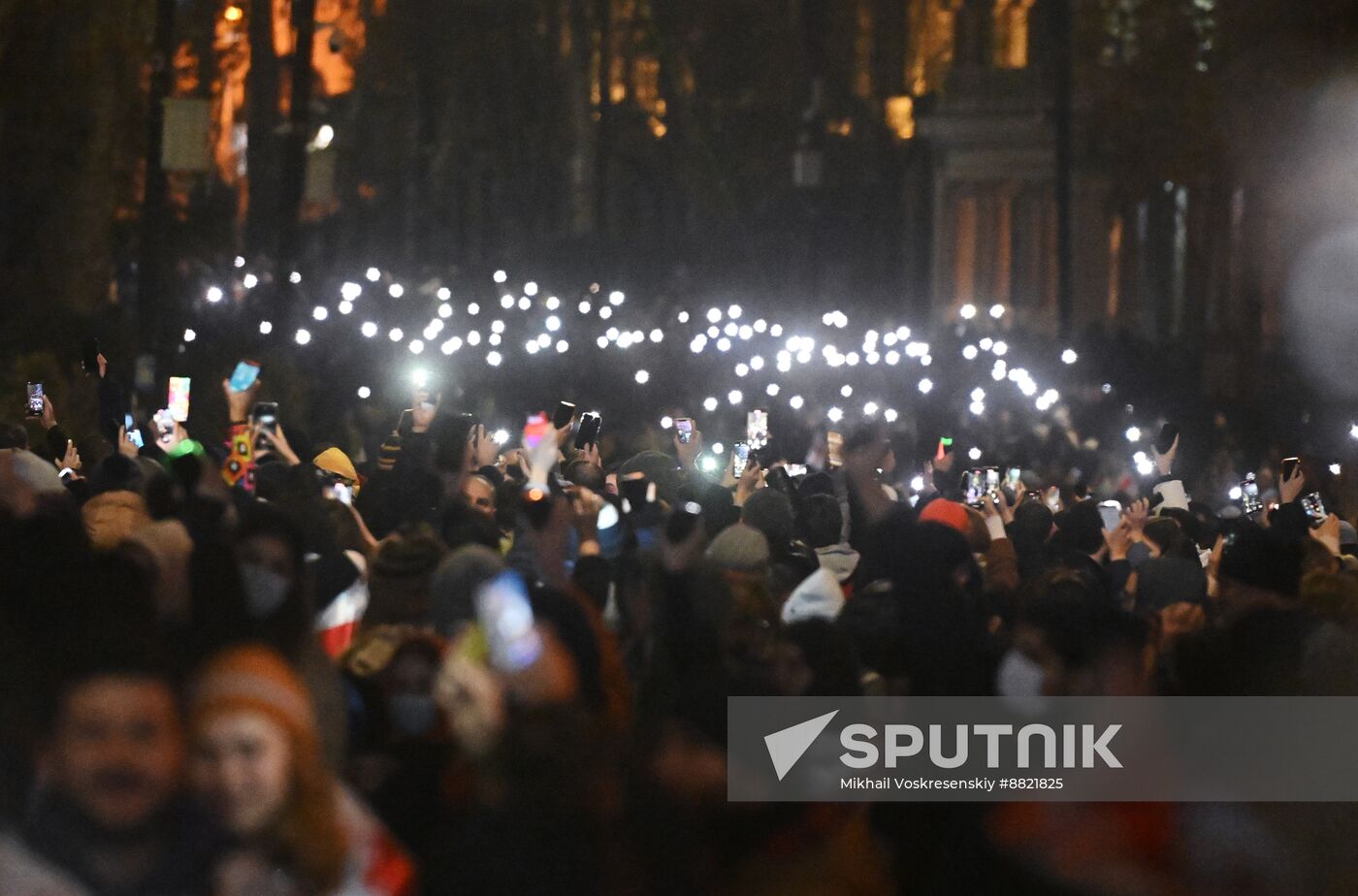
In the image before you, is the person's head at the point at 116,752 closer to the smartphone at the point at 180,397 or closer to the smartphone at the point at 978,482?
the smartphone at the point at 180,397

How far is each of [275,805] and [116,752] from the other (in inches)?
14.5

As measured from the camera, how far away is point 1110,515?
11359mm

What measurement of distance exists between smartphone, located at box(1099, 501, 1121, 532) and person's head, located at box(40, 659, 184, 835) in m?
6.83

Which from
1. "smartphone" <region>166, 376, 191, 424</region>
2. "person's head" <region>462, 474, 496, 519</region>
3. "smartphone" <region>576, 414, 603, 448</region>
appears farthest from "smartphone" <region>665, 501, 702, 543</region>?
"smartphone" <region>576, 414, 603, 448</region>

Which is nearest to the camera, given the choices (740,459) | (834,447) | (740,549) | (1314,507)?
(740,549)

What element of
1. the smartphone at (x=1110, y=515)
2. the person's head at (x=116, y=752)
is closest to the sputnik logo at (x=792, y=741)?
the person's head at (x=116, y=752)

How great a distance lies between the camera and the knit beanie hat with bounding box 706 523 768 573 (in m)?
8.46

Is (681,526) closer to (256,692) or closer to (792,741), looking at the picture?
(792,741)

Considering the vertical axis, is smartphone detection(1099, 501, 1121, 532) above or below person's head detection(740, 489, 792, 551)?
below

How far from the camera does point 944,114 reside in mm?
51312

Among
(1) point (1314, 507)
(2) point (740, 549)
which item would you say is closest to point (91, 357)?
(2) point (740, 549)

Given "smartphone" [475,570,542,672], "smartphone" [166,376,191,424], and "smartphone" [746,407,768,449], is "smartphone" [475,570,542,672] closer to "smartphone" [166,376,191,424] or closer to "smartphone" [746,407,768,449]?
"smartphone" [166,376,191,424]

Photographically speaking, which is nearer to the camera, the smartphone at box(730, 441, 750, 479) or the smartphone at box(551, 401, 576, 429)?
the smartphone at box(551, 401, 576, 429)

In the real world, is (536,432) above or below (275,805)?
below
